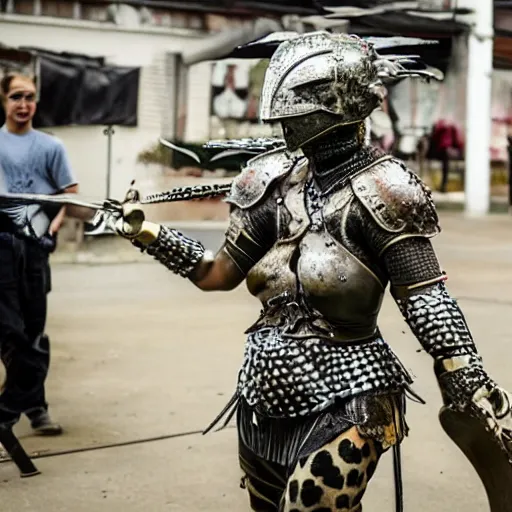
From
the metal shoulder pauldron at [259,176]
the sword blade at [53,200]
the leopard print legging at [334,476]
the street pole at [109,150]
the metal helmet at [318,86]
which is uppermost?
the street pole at [109,150]

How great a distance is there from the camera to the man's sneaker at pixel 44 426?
5.37 metres

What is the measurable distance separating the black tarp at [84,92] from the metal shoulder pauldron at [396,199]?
33.9ft

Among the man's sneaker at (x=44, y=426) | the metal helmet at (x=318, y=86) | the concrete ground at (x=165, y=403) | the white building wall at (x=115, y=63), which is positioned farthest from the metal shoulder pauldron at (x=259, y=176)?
the white building wall at (x=115, y=63)

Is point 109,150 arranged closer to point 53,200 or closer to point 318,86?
point 53,200

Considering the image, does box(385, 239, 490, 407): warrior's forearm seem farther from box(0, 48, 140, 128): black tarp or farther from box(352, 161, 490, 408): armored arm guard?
box(0, 48, 140, 128): black tarp

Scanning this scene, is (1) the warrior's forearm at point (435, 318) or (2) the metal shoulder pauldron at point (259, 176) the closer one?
(1) the warrior's forearm at point (435, 318)

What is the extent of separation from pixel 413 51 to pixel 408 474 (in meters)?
1.96

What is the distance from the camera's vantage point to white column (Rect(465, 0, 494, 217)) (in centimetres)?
1773

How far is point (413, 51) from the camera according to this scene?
3938mm

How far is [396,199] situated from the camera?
263cm

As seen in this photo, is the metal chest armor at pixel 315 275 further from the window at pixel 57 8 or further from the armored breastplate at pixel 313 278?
the window at pixel 57 8

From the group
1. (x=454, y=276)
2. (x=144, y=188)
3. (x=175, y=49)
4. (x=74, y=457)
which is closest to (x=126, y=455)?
(x=74, y=457)

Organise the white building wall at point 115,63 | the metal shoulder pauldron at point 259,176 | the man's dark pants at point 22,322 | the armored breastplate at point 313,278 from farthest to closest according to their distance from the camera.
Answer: the white building wall at point 115,63, the man's dark pants at point 22,322, the metal shoulder pauldron at point 259,176, the armored breastplate at point 313,278

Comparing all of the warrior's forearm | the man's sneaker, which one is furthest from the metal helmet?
the man's sneaker
